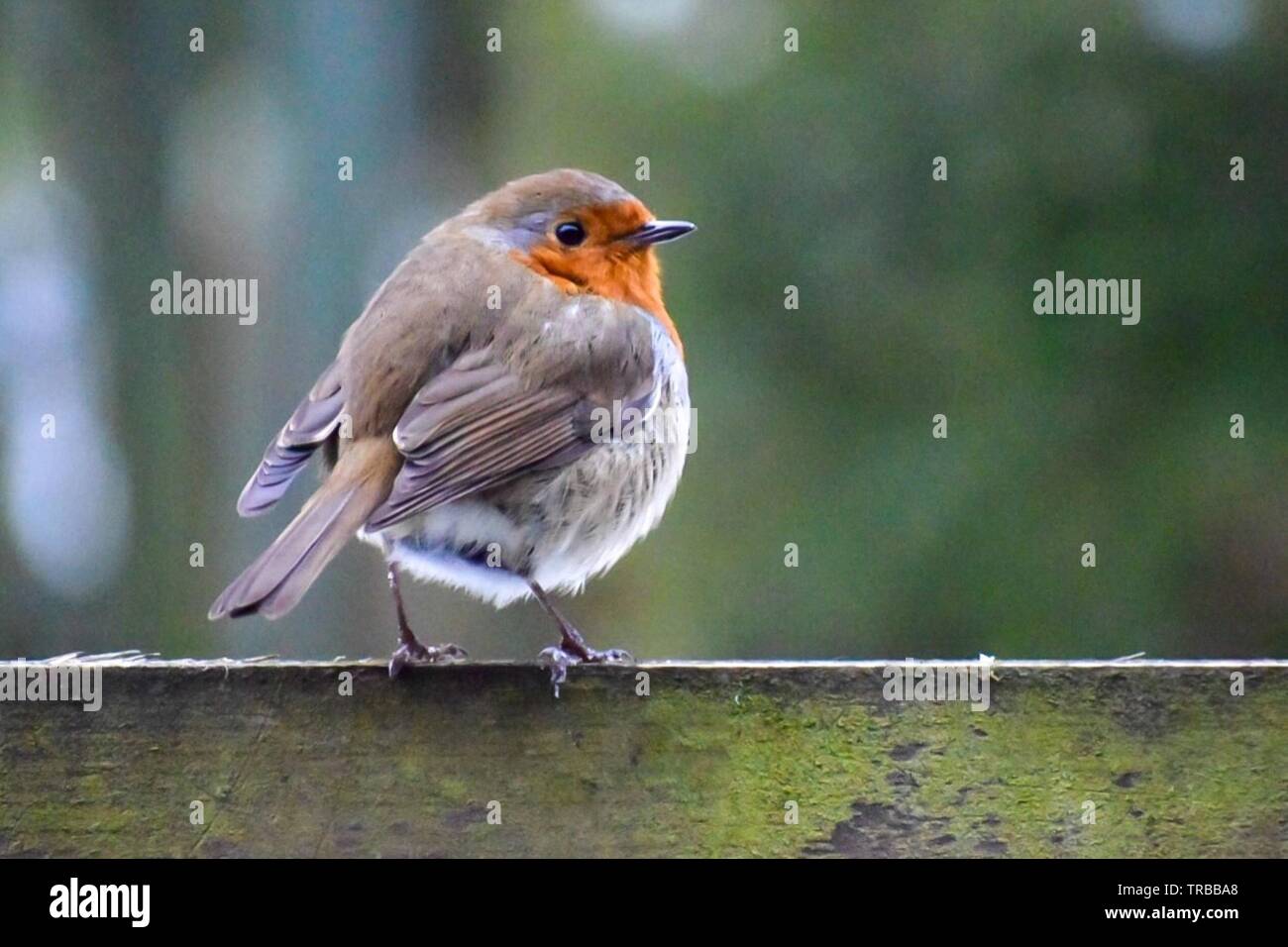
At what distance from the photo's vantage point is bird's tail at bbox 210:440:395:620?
3043 mm

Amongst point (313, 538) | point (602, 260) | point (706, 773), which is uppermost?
Answer: point (602, 260)

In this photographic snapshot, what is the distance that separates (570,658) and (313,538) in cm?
55

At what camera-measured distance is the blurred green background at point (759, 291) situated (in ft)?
24.7

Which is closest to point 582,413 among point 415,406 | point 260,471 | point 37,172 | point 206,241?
point 415,406

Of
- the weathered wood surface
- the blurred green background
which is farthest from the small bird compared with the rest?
the blurred green background

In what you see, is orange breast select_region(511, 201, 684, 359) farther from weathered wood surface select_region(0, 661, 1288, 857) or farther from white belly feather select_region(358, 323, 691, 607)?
weathered wood surface select_region(0, 661, 1288, 857)

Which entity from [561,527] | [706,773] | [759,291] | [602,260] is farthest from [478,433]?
[759,291]

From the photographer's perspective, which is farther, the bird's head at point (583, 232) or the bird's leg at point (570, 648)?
the bird's head at point (583, 232)

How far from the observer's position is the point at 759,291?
8.61m

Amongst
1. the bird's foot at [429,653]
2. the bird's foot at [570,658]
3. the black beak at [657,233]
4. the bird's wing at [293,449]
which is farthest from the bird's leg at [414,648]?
the black beak at [657,233]

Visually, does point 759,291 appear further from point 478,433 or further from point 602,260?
point 478,433

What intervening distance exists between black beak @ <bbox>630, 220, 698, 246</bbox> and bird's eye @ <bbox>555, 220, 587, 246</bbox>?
15 centimetres

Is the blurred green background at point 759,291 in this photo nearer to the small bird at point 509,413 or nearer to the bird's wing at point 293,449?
the small bird at point 509,413

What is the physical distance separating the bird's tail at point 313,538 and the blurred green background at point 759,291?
4.07m
